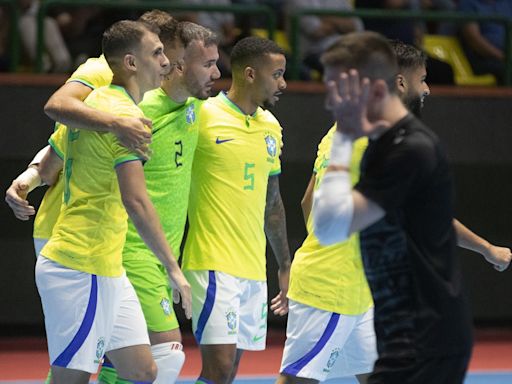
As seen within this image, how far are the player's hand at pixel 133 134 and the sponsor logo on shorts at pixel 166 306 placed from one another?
3.58ft

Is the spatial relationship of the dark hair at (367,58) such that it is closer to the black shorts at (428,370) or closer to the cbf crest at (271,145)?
the black shorts at (428,370)

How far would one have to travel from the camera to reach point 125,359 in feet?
17.3

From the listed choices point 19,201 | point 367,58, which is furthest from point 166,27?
point 367,58

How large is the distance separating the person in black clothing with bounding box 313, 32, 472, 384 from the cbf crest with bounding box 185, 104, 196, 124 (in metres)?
2.36

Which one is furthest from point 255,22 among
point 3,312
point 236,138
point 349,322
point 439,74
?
point 349,322

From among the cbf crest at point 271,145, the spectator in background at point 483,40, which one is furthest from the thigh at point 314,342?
A: the spectator in background at point 483,40

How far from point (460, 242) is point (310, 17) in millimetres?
5269

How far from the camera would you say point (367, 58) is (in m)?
3.57

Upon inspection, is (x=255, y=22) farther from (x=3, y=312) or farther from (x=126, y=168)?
(x=126, y=168)

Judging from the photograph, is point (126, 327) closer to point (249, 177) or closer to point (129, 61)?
point (129, 61)

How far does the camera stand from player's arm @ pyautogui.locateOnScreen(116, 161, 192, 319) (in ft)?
16.0

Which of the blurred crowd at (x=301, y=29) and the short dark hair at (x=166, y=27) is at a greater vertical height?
the short dark hair at (x=166, y=27)

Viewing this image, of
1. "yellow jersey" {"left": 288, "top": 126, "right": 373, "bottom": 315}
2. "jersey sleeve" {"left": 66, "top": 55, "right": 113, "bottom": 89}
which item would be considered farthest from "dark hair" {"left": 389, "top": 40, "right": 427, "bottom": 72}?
"jersey sleeve" {"left": 66, "top": 55, "right": 113, "bottom": 89}

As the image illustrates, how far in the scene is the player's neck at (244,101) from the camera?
642cm
